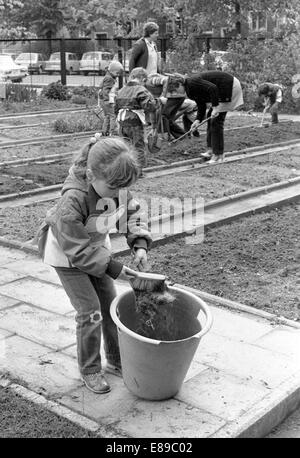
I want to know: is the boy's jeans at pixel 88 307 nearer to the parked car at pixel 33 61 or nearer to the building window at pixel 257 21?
the building window at pixel 257 21

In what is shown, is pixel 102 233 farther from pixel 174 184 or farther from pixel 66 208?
pixel 174 184

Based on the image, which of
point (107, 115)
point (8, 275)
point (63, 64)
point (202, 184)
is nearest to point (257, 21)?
point (63, 64)

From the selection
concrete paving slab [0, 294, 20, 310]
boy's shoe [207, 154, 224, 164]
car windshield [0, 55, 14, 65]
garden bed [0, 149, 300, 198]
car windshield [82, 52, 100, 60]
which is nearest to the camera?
concrete paving slab [0, 294, 20, 310]

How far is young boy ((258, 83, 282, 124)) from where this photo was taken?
14820 millimetres

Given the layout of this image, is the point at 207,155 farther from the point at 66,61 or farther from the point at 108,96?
the point at 66,61

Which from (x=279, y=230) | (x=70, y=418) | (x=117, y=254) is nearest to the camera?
(x=70, y=418)

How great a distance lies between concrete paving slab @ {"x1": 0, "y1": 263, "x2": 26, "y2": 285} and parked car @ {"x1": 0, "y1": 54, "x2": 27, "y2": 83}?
26480 millimetres

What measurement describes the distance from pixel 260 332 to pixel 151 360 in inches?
54.0

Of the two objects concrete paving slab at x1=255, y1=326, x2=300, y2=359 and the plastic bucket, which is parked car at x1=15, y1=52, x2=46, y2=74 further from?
the plastic bucket

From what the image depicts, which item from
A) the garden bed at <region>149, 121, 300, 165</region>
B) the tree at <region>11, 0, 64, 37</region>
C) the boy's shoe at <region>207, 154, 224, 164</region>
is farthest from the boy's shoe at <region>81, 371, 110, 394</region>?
the tree at <region>11, 0, 64, 37</region>
